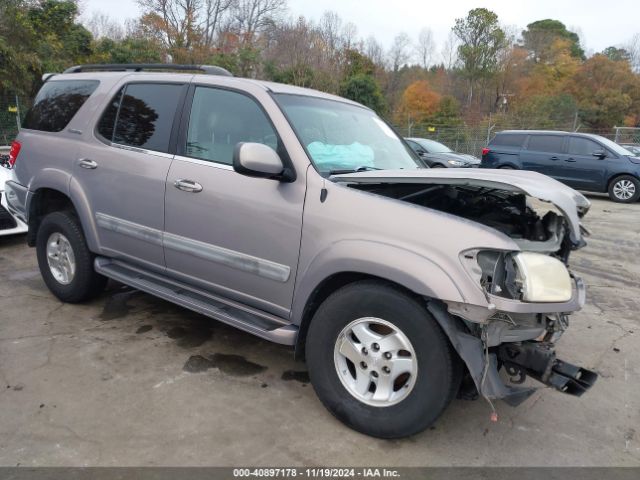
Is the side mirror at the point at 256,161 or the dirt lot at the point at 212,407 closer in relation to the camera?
the dirt lot at the point at 212,407

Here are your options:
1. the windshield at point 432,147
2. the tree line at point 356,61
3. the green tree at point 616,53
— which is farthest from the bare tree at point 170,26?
the green tree at point 616,53

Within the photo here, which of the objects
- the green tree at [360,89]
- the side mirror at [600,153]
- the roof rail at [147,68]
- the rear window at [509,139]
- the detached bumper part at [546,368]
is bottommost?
the detached bumper part at [546,368]

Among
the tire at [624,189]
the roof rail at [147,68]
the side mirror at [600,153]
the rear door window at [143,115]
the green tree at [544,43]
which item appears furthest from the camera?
the green tree at [544,43]

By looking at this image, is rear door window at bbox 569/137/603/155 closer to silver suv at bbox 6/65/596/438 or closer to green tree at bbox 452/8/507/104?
silver suv at bbox 6/65/596/438

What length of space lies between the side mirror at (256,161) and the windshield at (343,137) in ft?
0.82

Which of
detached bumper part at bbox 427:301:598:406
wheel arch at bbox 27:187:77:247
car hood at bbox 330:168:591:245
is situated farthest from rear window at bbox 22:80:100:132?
detached bumper part at bbox 427:301:598:406

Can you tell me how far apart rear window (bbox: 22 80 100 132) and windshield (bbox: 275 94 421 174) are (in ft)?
6.62

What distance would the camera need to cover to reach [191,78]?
3615mm

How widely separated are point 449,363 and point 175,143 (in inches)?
92.1

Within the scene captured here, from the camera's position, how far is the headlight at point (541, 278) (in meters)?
2.29

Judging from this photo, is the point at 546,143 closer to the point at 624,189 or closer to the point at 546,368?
the point at 624,189

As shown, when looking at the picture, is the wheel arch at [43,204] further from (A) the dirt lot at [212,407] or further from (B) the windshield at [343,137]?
(B) the windshield at [343,137]

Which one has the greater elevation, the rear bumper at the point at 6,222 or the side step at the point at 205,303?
the side step at the point at 205,303

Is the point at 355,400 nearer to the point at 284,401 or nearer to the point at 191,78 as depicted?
the point at 284,401
